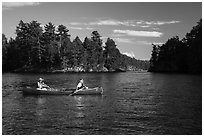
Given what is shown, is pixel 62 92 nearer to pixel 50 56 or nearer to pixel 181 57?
pixel 50 56

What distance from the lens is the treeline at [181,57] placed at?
37950 mm

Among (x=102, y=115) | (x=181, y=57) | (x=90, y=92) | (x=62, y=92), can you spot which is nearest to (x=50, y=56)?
(x=62, y=92)

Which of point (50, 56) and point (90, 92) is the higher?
point (50, 56)

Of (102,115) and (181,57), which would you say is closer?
(102,115)

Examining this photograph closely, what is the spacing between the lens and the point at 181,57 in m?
45.1

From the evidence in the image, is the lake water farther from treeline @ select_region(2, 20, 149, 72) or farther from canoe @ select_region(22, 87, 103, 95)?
treeline @ select_region(2, 20, 149, 72)

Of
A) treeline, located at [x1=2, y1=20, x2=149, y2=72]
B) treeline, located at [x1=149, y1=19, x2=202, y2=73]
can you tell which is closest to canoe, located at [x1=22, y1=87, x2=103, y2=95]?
treeline, located at [x1=2, y1=20, x2=149, y2=72]

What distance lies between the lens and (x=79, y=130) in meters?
10.4

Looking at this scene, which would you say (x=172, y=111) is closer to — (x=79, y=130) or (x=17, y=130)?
(x=79, y=130)

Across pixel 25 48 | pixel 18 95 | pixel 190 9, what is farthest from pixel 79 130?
pixel 25 48

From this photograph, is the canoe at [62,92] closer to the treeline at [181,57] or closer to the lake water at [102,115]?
the lake water at [102,115]

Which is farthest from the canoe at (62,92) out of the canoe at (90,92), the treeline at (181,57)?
the treeline at (181,57)

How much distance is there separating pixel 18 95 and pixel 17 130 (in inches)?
345

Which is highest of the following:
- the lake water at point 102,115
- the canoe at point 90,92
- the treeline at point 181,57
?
the treeline at point 181,57
